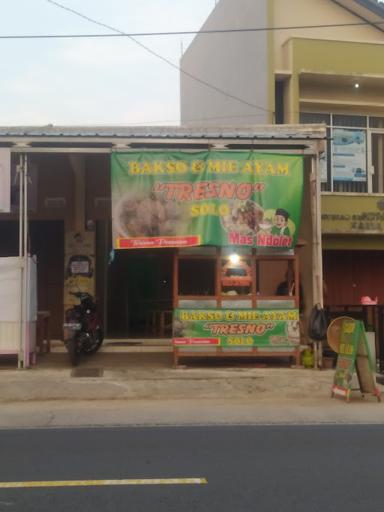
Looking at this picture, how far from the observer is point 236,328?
11953 millimetres

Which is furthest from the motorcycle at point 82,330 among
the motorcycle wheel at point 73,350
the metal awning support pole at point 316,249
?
the metal awning support pole at point 316,249

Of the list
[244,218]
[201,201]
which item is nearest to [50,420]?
[201,201]

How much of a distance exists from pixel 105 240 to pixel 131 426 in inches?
Answer: 299

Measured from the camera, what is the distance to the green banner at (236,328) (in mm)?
11914

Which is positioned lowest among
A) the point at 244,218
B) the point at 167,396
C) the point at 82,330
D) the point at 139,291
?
the point at 167,396

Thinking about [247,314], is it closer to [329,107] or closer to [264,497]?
[264,497]

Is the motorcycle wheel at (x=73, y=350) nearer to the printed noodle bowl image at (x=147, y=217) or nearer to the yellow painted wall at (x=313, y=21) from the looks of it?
the printed noodle bowl image at (x=147, y=217)

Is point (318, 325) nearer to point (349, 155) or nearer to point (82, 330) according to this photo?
point (82, 330)

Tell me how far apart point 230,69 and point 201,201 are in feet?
33.5

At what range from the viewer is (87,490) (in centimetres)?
556

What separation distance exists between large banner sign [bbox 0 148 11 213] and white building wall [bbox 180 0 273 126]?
8127 millimetres

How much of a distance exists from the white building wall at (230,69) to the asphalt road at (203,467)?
11.5 metres

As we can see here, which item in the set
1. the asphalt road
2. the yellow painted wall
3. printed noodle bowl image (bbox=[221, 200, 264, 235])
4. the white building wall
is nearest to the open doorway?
printed noodle bowl image (bbox=[221, 200, 264, 235])

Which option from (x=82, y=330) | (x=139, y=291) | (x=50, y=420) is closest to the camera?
(x=50, y=420)
